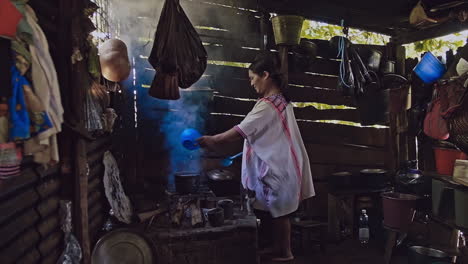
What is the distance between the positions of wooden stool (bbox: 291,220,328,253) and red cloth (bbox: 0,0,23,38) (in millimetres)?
5395

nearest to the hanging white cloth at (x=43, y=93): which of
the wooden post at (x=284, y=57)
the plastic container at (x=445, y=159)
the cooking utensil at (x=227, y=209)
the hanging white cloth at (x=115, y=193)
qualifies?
the hanging white cloth at (x=115, y=193)

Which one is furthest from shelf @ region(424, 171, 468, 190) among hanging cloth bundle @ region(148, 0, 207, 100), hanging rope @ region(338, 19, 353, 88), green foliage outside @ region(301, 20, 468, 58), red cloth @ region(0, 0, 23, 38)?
red cloth @ region(0, 0, 23, 38)

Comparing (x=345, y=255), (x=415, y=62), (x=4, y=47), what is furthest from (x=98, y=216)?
(x=415, y=62)

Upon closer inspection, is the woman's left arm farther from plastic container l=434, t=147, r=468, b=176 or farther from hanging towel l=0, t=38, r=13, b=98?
hanging towel l=0, t=38, r=13, b=98

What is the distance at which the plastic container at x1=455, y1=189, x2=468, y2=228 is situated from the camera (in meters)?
4.95

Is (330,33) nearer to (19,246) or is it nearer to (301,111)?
(301,111)

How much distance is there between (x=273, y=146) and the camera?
534cm

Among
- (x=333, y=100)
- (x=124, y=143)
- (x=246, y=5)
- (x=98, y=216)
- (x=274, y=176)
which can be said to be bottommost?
(x=98, y=216)

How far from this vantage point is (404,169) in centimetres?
696

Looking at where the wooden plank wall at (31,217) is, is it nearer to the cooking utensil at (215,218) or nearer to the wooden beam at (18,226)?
the wooden beam at (18,226)

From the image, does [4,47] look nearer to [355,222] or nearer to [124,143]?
[124,143]

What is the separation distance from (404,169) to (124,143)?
A: 4564 millimetres

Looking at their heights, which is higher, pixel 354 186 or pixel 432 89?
pixel 432 89

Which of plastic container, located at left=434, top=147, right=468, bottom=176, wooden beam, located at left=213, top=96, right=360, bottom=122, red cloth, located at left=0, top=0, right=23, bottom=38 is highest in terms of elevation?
red cloth, located at left=0, top=0, right=23, bottom=38
